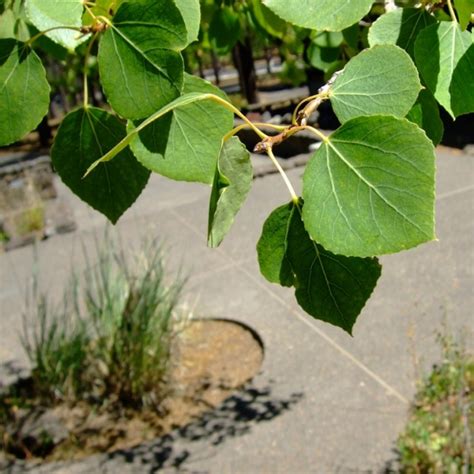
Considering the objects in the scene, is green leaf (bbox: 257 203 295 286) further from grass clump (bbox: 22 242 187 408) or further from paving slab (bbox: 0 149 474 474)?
grass clump (bbox: 22 242 187 408)

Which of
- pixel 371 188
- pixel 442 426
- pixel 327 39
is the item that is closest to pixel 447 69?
pixel 371 188

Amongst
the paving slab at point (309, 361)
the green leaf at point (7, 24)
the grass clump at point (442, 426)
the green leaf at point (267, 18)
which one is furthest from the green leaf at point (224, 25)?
the paving slab at point (309, 361)

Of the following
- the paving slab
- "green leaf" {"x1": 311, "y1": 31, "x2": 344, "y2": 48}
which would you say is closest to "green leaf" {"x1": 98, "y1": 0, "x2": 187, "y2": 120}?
"green leaf" {"x1": 311, "y1": 31, "x2": 344, "y2": 48}

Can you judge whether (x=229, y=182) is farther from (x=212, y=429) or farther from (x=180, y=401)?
(x=180, y=401)

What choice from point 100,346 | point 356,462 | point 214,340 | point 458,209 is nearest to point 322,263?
point 356,462

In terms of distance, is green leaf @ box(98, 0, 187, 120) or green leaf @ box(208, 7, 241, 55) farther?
green leaf @ box(208, 7, 241, 55)

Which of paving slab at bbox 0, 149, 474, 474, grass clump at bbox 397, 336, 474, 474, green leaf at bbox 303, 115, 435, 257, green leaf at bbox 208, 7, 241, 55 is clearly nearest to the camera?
green leaf at bbox 303, 115, 435, 257

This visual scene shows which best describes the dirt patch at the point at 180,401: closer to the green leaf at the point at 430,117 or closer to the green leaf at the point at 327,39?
the green leaf at the point at 327,39
